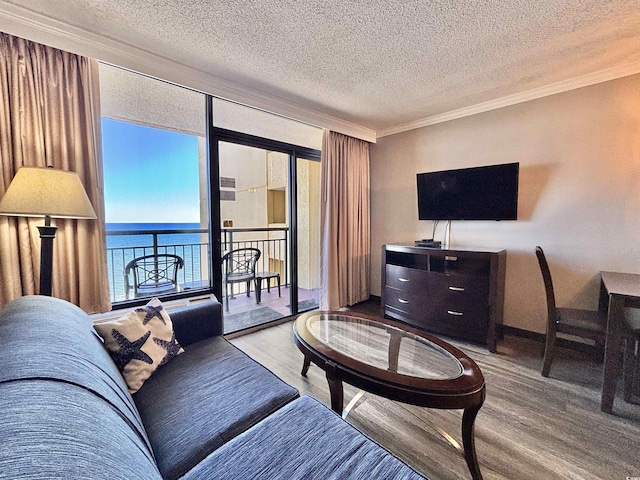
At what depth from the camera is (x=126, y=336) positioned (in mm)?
1331

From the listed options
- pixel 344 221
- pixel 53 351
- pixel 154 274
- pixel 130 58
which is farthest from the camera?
pixel 344 221

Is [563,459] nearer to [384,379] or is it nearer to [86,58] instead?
[384,379]

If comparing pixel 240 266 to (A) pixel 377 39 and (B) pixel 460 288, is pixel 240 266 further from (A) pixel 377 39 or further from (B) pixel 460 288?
(A) pixel 377 39

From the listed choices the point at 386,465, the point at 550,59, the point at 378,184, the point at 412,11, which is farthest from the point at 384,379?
the point at 378,184

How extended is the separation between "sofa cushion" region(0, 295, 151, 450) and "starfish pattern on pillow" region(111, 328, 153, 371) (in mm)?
157

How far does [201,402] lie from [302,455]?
21.1 inches

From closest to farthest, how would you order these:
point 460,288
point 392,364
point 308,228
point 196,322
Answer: point 392,364
point 196,322
point 460,288
point 308,228

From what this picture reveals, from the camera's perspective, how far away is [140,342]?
136 cm

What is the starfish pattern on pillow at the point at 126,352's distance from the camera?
4.21 ft

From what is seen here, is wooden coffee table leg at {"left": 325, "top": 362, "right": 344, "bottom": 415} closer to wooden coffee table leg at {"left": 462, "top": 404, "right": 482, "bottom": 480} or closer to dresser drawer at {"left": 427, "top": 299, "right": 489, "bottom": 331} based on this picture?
wooden coffee table leg at {"left": 462, "top": 404, "right": 482, "bottom": 480}

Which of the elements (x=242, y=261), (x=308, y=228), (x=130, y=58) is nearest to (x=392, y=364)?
(x=130, y=58)

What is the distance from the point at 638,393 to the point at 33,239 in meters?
4.06

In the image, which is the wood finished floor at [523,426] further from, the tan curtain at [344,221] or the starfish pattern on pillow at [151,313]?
the tan curtain at [344,221]

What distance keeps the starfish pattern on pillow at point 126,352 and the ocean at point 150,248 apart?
0.99m
